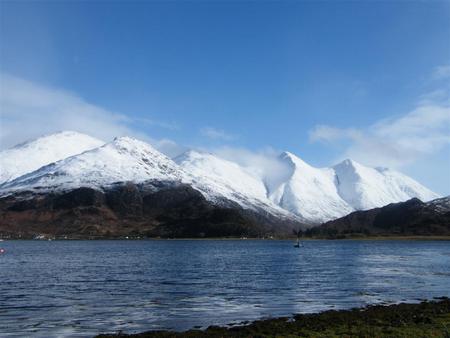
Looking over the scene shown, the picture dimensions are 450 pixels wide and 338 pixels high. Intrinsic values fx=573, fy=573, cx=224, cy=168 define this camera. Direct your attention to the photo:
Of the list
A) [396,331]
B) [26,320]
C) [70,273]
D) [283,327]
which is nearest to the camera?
[396,331]

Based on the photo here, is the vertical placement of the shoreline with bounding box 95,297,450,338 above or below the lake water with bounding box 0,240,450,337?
below

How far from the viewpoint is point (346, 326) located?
48562mm

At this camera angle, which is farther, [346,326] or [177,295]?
[177,295]

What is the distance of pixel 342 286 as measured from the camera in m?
86.8

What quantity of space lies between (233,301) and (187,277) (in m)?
37.2

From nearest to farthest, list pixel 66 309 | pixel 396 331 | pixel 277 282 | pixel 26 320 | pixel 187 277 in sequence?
pixel 396 331 < pixel 26 320 < pixel 66 309 < pixel 277 282 < pixel 187 277

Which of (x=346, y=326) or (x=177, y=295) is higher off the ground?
(x=177, y=295)

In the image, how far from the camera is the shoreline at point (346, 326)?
4522 centimetres

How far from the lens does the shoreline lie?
45219 mm

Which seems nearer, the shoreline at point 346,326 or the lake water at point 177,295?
the shoreline at point 346,326

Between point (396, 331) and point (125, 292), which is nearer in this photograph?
point (396, 331)

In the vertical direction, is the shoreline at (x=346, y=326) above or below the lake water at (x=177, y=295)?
below

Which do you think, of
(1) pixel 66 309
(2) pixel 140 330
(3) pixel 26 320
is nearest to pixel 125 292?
(1) pixel 66 309

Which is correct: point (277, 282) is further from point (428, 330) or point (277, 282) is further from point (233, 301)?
point (428, 330)
